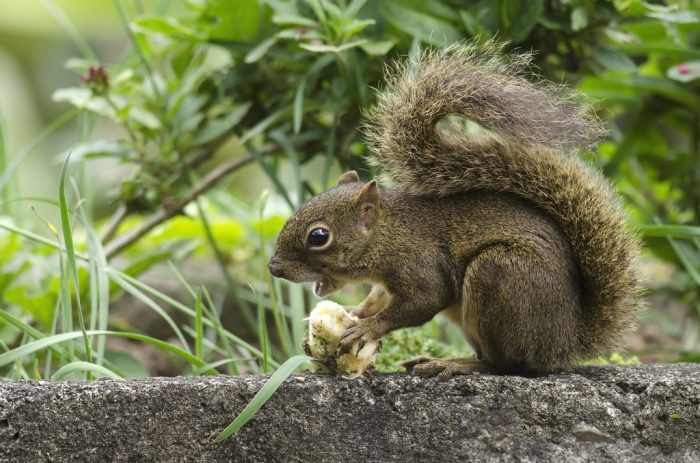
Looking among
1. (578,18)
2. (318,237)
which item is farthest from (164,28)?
(578,18)

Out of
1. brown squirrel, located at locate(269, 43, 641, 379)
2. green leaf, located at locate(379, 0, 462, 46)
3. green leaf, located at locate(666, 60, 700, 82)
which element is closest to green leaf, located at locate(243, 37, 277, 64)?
green leaf, located at locate(379, 0, 462, 46)

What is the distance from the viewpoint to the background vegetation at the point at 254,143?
9.57ft

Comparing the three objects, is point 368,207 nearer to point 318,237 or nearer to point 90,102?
point 318,237

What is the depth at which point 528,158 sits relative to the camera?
8.07ft

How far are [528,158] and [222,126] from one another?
1.34 metres

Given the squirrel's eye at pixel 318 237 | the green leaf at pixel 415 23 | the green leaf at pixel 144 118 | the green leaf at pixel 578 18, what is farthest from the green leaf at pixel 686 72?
the green leaf at pixel 144 118

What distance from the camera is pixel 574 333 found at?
7.84 feet

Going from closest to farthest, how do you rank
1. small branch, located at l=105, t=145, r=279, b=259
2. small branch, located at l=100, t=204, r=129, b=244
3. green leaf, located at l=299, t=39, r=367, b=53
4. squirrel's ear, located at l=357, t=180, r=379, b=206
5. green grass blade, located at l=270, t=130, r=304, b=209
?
squirrel's ear, located at l=357, t=180, r=379, b=206 → green leaf, located at l=299, t=39, r=367, b=53 → green grass blade, located at l=270, t=130, r=304, b=209 → small branch, located at l=105, t=145, r=279, b=259 → small branch, located at l=100, t=204, r=129, b=244

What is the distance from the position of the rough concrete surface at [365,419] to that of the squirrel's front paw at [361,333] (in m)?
0.11

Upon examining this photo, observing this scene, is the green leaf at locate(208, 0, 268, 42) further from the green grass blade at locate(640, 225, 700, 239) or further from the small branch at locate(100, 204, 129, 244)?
the green grass blade at locate(640, 225, 700, 239)

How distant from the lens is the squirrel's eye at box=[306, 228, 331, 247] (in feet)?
8.28

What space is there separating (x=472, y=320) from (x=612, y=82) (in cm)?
182

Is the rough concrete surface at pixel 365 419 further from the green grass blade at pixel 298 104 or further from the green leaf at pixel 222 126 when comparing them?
the green leaf at pixel 222 126

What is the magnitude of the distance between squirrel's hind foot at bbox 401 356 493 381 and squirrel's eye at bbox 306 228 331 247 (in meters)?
0.41
